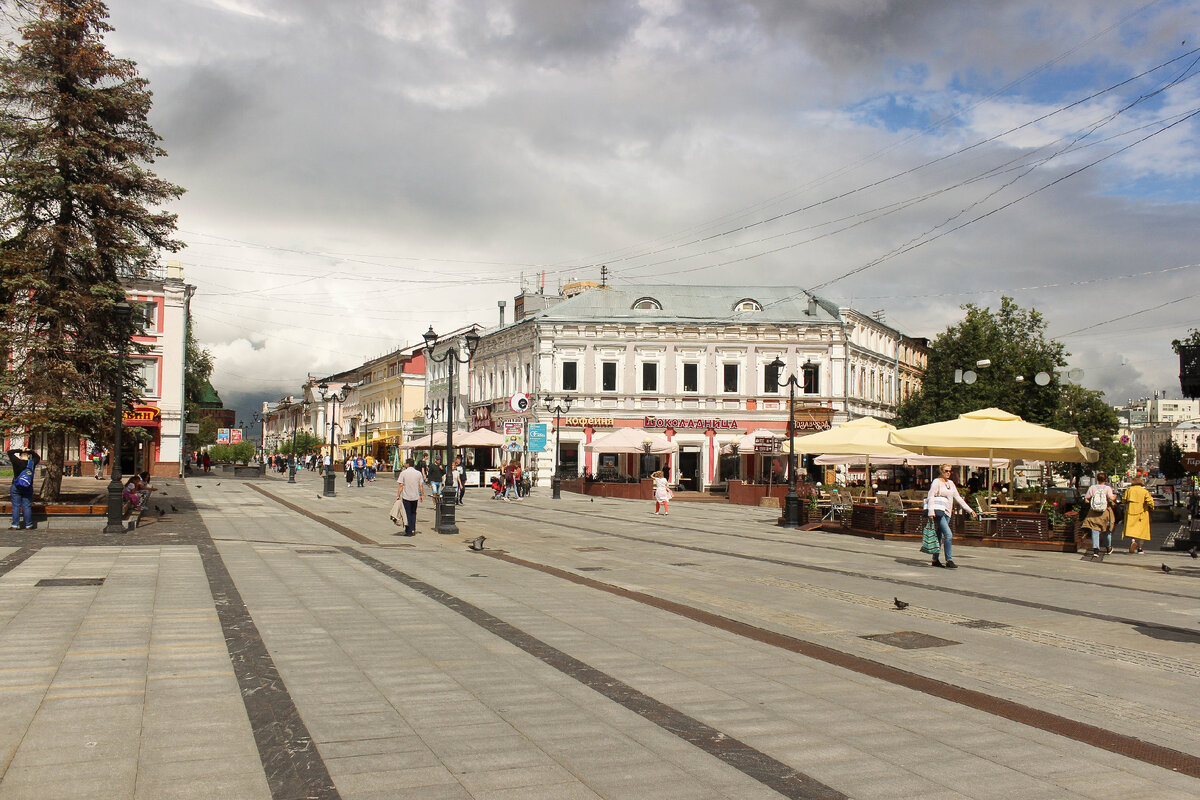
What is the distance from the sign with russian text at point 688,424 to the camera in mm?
49938

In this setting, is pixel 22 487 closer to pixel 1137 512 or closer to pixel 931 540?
pixel 931 540

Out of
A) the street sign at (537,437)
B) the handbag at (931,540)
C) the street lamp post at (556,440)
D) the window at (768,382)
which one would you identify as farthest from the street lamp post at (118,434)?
the window at (768,382)

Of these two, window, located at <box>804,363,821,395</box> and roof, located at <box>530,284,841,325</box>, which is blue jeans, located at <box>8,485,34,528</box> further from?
window, located at <box>804,363,821,395</box>

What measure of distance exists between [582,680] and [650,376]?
142 feet

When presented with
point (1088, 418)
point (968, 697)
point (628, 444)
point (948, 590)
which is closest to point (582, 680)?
point (968, 697)

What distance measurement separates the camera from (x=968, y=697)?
7.27 metres

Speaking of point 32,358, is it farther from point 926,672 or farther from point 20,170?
point 926,672

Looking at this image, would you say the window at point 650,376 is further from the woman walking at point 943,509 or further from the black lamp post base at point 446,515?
the woman walking at point 943,509

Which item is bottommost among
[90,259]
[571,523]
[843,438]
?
[571,523]

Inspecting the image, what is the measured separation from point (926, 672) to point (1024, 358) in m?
53.6

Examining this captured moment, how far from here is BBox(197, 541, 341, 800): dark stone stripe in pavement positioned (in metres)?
5.01

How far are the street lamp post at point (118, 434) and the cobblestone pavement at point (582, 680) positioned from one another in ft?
11.6

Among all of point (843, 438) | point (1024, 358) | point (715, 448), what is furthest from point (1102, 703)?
point (1024, 358)

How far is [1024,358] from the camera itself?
5672cm
